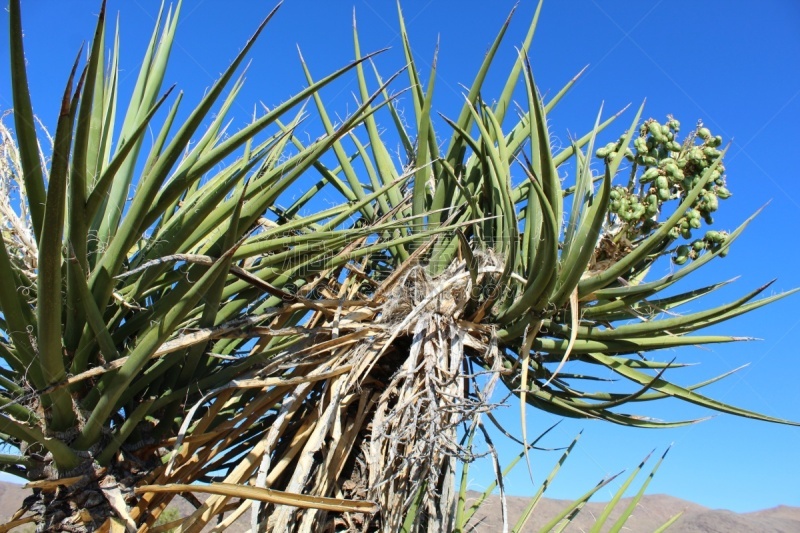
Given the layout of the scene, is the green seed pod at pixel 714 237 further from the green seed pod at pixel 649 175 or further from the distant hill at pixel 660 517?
the distant hill at pixel 660 517

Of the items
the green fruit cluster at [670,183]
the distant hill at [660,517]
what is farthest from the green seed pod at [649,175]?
the distant hill at [660,517]

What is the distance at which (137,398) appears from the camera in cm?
203

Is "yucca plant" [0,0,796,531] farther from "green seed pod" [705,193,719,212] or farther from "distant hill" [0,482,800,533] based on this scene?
"distant hill" [0,482,800,533]

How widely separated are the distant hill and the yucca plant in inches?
279

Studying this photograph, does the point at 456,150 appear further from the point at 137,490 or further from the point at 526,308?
the point at 137,490

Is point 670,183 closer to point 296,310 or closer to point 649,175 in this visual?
point 649,175

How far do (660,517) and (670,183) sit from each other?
10.7 metres

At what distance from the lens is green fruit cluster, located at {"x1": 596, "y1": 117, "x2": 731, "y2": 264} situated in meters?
2.32

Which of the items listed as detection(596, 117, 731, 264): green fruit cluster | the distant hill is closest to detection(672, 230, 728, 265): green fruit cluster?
detection(596, 117, 731, 264): green fruit cluster

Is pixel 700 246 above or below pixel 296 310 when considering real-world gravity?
above

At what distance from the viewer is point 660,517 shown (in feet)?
38.5

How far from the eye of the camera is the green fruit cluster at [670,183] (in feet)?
7.63

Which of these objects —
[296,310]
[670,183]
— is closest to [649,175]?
[670,183]

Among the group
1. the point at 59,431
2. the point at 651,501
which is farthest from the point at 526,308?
the point at 651,501
